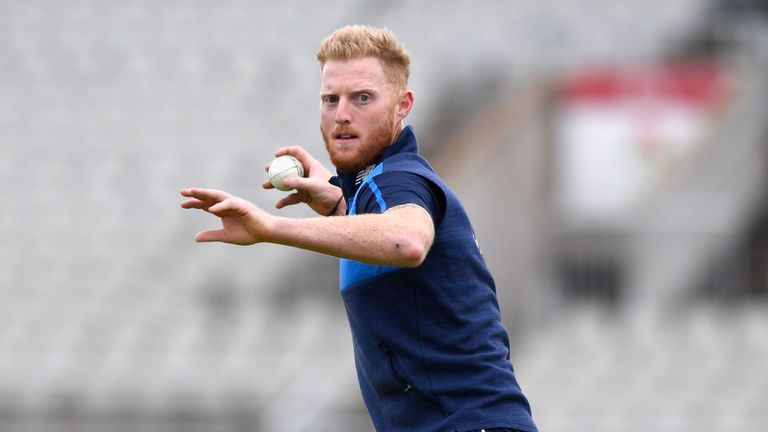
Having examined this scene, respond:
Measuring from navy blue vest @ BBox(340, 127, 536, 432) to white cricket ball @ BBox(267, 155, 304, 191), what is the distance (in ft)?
1.38

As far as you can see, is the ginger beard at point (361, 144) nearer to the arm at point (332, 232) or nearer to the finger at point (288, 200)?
the finger at point (288, 200)

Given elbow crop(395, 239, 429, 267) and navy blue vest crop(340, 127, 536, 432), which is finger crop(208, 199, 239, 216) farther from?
navy blue vest crop(340, 127, 536, 432)

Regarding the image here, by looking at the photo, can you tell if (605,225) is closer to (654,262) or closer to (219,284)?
(654,262)

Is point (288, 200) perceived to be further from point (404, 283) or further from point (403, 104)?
point (404, 283)

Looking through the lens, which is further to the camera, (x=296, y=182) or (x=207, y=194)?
(x=296, y=182)

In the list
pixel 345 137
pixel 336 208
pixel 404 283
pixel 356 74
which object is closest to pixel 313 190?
pixel 336 208

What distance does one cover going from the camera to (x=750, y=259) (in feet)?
41.8

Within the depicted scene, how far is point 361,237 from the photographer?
3.33 metres

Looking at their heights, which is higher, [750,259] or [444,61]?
[444,61]

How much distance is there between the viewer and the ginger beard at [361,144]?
13.0 feet

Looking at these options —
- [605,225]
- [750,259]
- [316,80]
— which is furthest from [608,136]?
[316,80]

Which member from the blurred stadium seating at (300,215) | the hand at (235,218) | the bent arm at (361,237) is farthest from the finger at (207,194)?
the blurred stadium seating at (300,215)

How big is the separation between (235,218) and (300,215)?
10.5 meters

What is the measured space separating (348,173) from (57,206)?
11.4m
